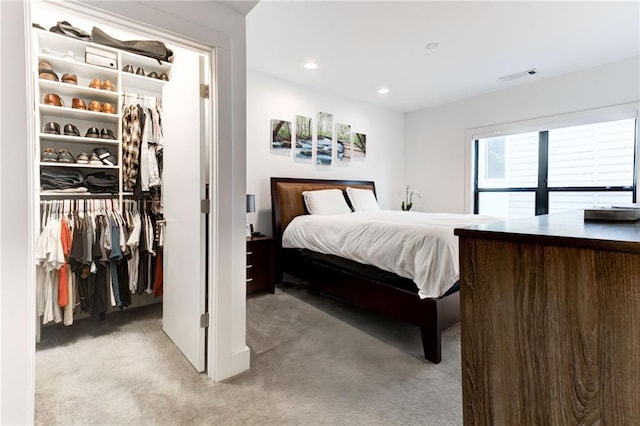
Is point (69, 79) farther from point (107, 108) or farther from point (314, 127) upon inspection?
point (314, 127)

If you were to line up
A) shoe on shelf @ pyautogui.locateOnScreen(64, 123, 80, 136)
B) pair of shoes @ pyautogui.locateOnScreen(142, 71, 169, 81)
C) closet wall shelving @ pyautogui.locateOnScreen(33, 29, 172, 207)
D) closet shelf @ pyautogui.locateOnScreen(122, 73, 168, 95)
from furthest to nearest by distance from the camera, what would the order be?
pair of shoes @ pyautogui.locateOnScreen(142, 71, 169, 81) → closet shelf @ pyautogui.locateOnScreen(122, 73, 168, 95) → shoe on shelf @ pyautogui.locateOnScreen(64, 123, 80, 136) → closet wall shelving @ pyautogui.locateOnScreen(33, 29, 172, 207)

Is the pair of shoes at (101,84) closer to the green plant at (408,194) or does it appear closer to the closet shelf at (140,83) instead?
the closet shelf at (140,83)

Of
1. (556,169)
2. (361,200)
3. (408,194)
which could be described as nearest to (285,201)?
(361,200)

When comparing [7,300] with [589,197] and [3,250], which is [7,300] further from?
[589,197]

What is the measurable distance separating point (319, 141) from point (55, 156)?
298 centimetres

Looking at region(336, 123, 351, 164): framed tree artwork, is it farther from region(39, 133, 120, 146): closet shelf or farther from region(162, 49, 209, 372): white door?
region(39, 133, 120, 146): closet shelf

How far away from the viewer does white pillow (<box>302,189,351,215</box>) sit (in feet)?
12.4

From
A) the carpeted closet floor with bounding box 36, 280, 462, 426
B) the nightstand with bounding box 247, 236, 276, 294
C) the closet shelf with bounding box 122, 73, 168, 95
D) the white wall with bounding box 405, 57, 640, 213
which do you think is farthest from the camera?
the white wall with bounding box 405, 57, 640, 213

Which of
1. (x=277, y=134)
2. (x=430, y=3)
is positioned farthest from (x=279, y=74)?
(x=430, y=3)

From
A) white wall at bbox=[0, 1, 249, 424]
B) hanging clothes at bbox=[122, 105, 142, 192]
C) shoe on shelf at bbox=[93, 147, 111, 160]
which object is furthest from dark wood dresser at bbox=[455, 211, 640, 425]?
shoe on shelf at bbox=[93, 147, 111, 160]

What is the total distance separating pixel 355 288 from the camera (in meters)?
2.62

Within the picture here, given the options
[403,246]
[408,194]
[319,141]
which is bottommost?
[403,246]

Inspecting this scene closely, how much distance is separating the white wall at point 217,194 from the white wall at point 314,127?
6.33 feet

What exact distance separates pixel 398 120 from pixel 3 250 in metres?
5.44
